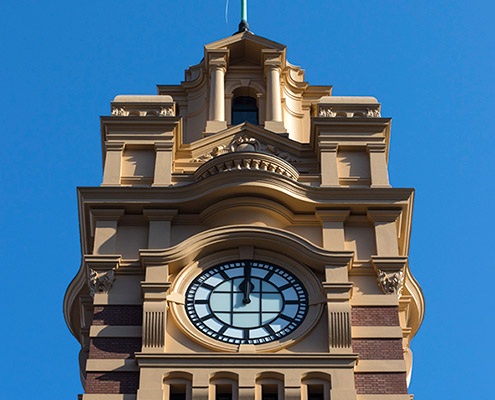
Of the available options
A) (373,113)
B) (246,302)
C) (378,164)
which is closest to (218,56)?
(373,113)

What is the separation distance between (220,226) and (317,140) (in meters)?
3.76

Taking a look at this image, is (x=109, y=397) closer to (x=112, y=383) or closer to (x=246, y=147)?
(x=112, y=383)

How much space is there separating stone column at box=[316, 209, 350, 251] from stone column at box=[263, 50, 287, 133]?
4.34 m

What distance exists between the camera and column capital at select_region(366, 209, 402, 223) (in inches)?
1241

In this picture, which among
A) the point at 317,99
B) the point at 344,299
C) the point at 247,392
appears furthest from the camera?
the point at 317,99

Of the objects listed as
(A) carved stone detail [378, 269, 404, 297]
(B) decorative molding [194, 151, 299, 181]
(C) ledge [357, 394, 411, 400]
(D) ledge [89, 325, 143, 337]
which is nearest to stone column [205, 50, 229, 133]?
(B) decorative molding [194, 151, 299, 181]

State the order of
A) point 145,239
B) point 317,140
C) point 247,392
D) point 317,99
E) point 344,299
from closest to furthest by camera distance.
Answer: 1. point 247,392
2. point 344,299
3. point 145,239
4. point 317,140
5. point 317,99

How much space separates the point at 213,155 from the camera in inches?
1342

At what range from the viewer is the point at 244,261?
3064 cm

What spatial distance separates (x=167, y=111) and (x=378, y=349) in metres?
8.78

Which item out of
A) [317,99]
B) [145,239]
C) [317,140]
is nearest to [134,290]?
[145,239]

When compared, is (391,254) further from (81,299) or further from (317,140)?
(81,299)

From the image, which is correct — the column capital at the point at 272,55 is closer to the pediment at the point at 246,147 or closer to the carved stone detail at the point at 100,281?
the pediment at the point at 246,147

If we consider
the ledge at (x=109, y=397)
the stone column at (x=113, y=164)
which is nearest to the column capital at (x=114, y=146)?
the stone column at (x=113, y=164)
